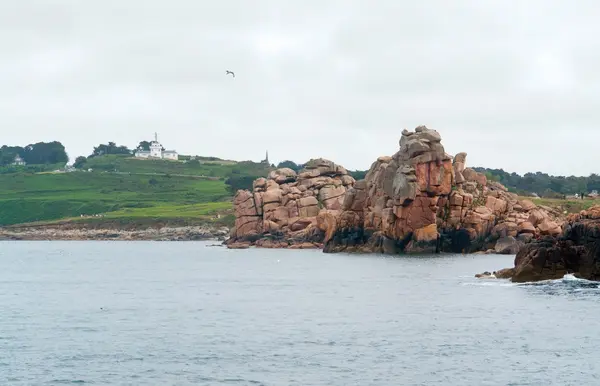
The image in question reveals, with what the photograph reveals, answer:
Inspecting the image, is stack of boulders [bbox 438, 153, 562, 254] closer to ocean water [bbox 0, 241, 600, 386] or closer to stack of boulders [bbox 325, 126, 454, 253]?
stack of boulders [bbox 325, 126, 454, 253]

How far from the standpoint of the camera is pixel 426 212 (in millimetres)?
140125

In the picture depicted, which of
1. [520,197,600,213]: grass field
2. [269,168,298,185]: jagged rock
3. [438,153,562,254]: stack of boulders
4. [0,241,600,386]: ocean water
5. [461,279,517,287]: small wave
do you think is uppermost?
[269,168,298,185]: jagged rock

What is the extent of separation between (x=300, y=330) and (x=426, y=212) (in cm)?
8117

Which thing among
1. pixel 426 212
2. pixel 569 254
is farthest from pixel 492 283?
pixel 426 212

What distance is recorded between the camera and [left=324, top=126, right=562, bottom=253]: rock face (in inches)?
5551

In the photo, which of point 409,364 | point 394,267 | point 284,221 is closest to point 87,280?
point 394,267

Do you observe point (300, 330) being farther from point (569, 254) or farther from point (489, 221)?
point (489, 221)

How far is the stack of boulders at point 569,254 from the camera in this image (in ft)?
275

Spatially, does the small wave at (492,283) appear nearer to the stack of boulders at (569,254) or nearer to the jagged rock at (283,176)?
the stack of boulders at (569,254)

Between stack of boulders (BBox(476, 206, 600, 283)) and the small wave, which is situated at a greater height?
stack of boulders (BBox(476, 206, 600, 283))

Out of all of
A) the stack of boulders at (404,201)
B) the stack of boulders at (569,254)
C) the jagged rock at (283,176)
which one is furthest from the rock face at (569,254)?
the jagged rock at (283,176)

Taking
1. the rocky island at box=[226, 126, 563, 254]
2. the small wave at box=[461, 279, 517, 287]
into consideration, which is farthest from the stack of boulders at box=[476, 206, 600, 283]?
the rocky island at box=[226, 126, 563, 254]

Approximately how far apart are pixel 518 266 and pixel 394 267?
28.5m

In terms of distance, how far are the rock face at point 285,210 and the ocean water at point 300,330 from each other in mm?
66435
